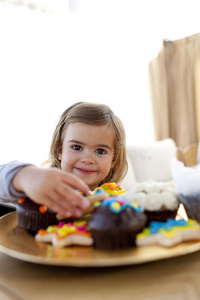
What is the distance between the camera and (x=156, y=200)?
0.70 metres

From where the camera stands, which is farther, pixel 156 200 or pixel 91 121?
pixel 91 121

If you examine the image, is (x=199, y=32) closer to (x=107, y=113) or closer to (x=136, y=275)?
(x=107, y=113)

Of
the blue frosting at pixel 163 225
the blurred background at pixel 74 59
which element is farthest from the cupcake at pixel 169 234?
the blurred background at pixel 74 59

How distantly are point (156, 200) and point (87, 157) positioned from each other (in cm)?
44

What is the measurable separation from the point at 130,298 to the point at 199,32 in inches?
177

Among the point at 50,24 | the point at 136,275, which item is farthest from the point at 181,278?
the point at 50,24

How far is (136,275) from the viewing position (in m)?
0.58

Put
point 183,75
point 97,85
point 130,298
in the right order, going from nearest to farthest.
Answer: point 130,298, point 97,85, point 183,75

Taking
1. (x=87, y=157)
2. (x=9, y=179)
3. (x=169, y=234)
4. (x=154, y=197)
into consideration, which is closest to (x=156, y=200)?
(x=154, y=197)

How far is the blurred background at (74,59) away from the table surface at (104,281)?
242 cm

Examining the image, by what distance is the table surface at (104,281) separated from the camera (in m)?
0.51

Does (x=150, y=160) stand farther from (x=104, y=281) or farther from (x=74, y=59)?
(x=104, y=281)

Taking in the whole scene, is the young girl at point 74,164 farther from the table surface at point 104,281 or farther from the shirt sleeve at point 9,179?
the table surface at point 104,281

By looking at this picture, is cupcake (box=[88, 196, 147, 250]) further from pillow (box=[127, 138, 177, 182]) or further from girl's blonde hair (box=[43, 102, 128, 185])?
pillow (box=[127, 138, 177, 182])
